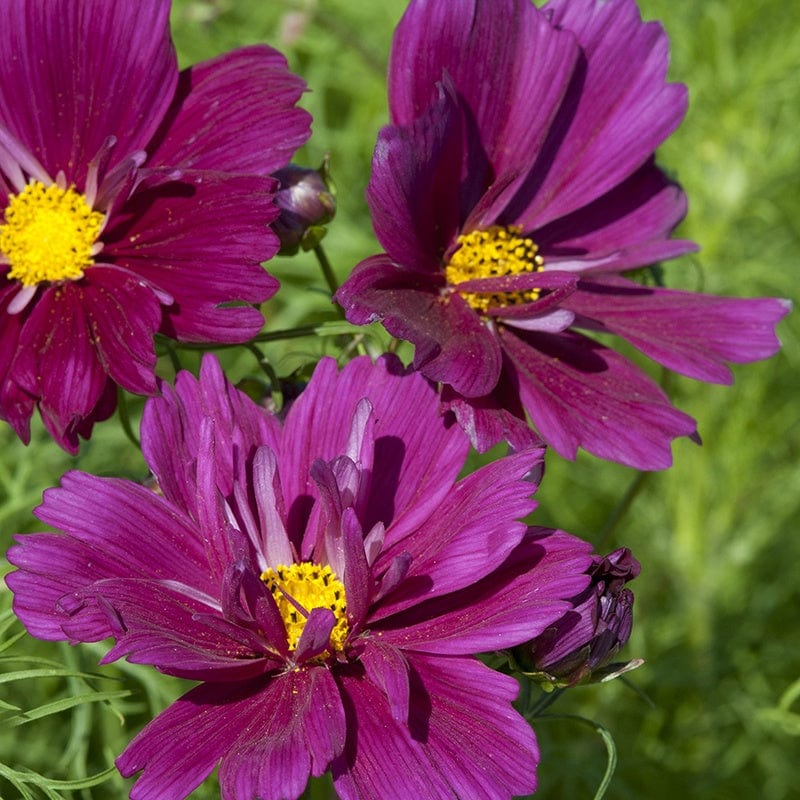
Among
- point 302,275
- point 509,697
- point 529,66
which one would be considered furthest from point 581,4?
point 302,275

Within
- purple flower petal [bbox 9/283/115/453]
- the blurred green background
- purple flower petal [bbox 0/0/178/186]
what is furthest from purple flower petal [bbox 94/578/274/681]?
the blurred green background

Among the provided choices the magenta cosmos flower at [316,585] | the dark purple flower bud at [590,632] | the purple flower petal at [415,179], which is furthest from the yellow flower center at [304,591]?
the purple flower petal at [415,179]

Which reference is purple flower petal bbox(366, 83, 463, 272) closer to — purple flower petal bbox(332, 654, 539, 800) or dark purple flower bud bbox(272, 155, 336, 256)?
dark purple flower bud bbox(272, 155, 336, 256)

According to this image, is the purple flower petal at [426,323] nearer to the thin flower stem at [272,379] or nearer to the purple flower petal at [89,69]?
the thin flower stem at [272,379]

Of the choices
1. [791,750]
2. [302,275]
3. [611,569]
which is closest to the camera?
[611,569]

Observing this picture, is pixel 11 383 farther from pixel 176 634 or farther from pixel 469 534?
pixel 469 534

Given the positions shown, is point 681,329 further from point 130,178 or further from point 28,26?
point 28,26
